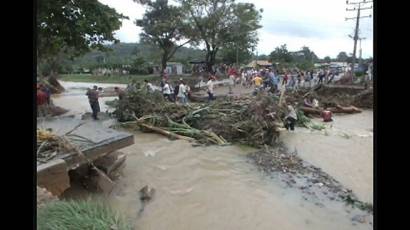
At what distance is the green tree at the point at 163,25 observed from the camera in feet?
91.5

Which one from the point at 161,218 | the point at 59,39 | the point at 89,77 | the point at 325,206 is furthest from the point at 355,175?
the point at 89,77

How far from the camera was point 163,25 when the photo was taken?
27.3 metres

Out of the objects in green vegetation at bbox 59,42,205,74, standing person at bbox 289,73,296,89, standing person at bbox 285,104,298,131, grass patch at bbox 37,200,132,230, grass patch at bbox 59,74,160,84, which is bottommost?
grass patch at bbox 37,200,132,230

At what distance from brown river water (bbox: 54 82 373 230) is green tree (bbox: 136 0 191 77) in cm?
1702

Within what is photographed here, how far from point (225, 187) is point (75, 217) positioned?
403 centimetres

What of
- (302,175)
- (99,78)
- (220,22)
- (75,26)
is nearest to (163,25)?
(220,22)

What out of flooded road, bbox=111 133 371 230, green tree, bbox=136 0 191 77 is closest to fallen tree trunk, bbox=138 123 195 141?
flooded road, bbox=111 133 371 230

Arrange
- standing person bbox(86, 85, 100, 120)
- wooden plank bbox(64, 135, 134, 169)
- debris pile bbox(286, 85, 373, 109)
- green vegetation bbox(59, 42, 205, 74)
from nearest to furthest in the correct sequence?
1. wooden plank bbox(64, 135, 134, 169)
2. standing person bbox(86, 85, 100, 120)
3. debris pile bbox(286, 85, 373, 109)
4. green vegetation bbox(59, 42, 205, 74)

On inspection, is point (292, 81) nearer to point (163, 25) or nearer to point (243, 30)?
point (243, 30)

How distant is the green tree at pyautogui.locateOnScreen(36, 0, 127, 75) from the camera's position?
8523 millimetres

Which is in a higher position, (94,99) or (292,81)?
(292,81)

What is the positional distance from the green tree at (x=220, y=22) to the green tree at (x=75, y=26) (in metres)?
17.7

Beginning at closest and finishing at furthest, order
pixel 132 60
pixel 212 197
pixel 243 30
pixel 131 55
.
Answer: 1. pixel 212 197
2. pixel 243 30
3. pixel 132 60
4. pixel 131 55

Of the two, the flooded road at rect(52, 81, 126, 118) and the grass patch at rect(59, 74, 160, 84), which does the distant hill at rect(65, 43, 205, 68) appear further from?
the flooded road at rect(52, 81, 126, 118)
